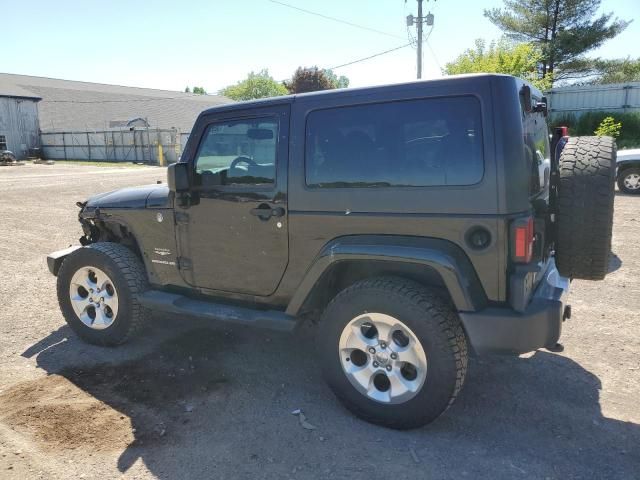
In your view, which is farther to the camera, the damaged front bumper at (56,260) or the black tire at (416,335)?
the damaged front bumper at (56,260)

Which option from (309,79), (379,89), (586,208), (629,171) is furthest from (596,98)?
(379,89)

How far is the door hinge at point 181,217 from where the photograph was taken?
3.80 m

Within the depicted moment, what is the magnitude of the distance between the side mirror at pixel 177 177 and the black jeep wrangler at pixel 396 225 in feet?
0.03

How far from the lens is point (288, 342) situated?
4375mm

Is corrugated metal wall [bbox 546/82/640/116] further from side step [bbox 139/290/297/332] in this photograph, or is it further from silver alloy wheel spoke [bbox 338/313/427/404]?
silver alloy wheel spoke [bbox 338/313/427/404]

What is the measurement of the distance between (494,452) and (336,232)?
Result: 5.14 feet

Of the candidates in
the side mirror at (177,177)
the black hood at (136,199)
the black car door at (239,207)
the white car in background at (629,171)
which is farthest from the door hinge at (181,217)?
the white car in background at (629,171)

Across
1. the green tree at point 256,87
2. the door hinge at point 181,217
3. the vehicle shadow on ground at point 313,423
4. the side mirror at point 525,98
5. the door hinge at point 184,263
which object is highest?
the green tree at point 256,87

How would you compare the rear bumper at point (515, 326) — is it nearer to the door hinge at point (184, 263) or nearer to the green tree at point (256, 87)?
the door hinge at point (184, 263)

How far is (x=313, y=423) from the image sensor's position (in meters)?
3.12

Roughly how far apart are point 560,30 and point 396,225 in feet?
115

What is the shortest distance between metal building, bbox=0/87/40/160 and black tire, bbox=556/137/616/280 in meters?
43.4

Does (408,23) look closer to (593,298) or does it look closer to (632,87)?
(632,87)

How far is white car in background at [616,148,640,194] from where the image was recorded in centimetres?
1205
